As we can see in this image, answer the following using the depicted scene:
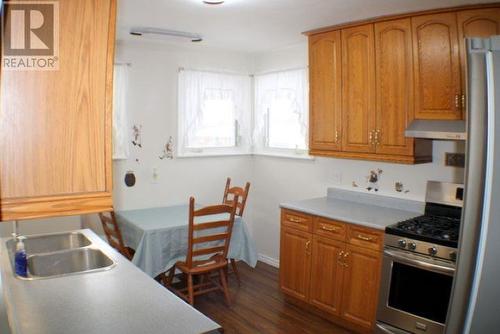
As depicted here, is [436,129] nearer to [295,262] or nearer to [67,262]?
[295,262]

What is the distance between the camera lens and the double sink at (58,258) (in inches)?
88.7

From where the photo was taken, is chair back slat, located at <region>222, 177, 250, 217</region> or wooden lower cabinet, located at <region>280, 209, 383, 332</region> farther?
chair back slat, located at <region>222, 177, 250, 217</region>

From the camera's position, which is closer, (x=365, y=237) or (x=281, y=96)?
(x=365, y=237)

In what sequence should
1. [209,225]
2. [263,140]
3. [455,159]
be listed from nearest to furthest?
[455,159] → [209,225] → [263,140]

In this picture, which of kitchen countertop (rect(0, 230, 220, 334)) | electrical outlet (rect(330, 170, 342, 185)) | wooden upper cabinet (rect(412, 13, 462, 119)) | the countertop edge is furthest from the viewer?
electrical outlet (rect(330, 170, 342, 185))

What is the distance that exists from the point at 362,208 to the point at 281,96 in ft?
5.42

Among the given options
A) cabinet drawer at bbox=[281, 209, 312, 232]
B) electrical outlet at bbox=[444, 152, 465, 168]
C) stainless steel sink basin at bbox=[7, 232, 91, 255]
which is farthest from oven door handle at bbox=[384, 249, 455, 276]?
stainless steel sink basin at bbox=[7, 232, 91, 255]

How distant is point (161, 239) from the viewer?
332 centimetres

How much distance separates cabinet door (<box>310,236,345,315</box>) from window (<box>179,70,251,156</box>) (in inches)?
71.7

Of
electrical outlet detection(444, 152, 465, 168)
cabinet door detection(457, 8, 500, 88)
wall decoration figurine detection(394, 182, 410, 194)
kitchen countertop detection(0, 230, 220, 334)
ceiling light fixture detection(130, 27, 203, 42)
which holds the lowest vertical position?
kitchen countertop detection(0, 230, 220, 334)

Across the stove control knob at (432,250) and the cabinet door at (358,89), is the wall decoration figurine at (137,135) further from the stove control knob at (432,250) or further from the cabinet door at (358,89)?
the stove control knob at (432,250)

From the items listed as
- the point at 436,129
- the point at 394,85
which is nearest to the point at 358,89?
the point at 394,85

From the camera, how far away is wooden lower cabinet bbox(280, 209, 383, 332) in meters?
2.96

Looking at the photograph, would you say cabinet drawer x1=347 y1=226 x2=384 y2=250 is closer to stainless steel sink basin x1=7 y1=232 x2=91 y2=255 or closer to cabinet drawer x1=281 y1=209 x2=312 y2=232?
cabinet drawer x1=281 y1=209 x2=312 y2=232
